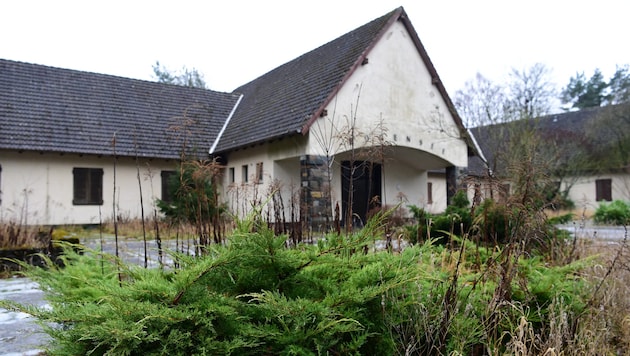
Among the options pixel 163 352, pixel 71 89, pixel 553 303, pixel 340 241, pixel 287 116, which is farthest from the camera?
pixel 71 89

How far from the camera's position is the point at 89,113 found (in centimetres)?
1548

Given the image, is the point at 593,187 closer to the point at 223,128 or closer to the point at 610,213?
the point at 610,213

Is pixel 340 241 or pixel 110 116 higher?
pixel 110 116

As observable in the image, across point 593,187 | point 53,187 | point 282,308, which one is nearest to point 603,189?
point 593,187

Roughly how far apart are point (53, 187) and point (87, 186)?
3.18ft

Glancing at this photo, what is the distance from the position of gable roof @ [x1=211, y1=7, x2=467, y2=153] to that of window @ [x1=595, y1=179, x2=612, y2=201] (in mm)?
14585

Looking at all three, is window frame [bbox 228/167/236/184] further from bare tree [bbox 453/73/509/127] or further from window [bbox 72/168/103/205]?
bare tree [bbox 453/73/509/127]

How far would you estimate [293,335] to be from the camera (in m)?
1.84

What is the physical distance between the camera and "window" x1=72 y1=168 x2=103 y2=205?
14633 millimetres

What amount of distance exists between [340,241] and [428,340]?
629mm

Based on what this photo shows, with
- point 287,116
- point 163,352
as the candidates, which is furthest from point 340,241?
point 287,116

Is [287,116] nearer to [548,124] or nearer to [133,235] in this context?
[133,235]

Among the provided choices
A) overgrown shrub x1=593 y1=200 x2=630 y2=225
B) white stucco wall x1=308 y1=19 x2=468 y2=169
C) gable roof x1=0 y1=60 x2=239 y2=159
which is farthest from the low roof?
overgrown shrub x1=593 y1=200 x2=630 y2=225

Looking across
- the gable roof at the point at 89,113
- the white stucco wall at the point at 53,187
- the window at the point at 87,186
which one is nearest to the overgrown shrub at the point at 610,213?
the gable roof at the point at 89,113
